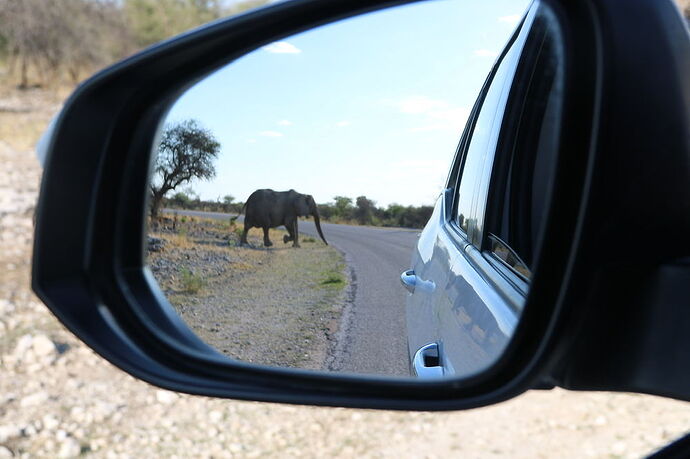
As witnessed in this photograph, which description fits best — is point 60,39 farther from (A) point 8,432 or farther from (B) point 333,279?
(B) point 333,279

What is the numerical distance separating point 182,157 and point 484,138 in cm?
91

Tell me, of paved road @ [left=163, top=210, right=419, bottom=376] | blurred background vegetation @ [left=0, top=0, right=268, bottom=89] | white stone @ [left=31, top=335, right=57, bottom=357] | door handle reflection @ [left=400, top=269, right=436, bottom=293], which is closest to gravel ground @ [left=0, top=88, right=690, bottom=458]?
white stone @ [left=31, top=335, right=57, bottom=357]

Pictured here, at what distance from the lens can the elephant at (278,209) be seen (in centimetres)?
143

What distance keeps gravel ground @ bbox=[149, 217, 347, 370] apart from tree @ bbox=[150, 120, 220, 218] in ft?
0.27

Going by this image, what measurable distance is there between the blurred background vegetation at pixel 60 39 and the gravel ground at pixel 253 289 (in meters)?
20.1

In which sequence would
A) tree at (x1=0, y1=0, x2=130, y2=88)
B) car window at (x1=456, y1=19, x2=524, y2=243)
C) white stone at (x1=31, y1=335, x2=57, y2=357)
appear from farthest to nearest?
1. tree at (x1=0, y1=0, x2=130, y2=88)
2. white stone at (x1=31, y1=335, x2=57, y2=357)
3. car window at (x1=456, y1=19, x2=524, y2=243)

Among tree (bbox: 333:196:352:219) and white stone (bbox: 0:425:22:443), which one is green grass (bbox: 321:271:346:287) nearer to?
tree (bbox: 333:196:352:219)

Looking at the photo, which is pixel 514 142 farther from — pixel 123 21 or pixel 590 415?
pixel 123 21

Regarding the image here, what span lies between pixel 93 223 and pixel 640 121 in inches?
43.3

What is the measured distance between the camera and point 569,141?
3.57ft

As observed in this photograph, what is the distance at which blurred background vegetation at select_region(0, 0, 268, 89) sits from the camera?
70.4 ft

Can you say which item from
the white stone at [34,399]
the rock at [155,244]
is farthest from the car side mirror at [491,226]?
the white stone at [34,399]

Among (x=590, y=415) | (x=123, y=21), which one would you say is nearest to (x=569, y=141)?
(x=590, y=415)

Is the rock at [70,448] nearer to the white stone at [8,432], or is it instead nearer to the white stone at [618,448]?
the white stone at [8,432]
